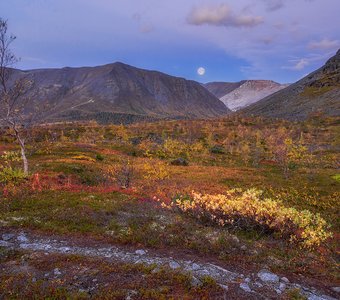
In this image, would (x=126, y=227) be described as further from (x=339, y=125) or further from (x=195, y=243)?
(x=339, y=125)

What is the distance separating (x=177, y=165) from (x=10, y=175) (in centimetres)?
2931

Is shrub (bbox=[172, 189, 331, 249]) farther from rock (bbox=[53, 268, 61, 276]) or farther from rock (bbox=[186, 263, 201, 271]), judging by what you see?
rock (bbox=[53, 268, 61, 276])

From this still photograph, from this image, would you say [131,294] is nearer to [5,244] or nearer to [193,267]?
[193,267]

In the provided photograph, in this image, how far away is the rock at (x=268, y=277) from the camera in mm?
10562

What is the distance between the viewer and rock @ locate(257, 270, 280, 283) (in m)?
10.6

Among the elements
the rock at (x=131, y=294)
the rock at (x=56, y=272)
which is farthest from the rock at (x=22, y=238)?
the rock at (x=131, y=294)

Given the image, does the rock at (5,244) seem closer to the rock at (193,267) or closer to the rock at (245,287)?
the rock at (193,267)

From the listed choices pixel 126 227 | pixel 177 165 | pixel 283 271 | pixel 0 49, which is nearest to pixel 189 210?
pixel 126 227

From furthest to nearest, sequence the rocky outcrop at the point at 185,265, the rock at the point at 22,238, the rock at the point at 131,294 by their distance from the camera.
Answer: the rock at the point at 22,238 < the rocky outcrop at the point at 185,265 < the rock at the point at 131,294

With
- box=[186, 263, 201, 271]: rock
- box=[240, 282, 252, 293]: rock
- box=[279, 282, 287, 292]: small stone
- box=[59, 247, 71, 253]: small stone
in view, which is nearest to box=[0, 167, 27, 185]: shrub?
box=[59, 247, 71, 253]: small stone

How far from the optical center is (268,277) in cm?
1073

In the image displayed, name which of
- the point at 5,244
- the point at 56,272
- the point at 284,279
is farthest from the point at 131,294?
the point at 5,244

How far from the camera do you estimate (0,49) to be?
2473 cm

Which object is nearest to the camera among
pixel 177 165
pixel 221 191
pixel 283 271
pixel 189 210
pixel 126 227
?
pixel 283 271
